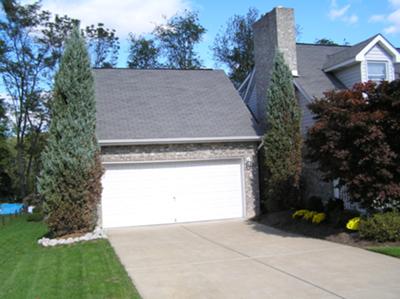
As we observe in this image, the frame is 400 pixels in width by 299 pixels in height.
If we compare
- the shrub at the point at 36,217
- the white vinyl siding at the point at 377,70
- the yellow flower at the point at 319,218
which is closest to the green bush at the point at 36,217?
the shrub at the point at 36,217

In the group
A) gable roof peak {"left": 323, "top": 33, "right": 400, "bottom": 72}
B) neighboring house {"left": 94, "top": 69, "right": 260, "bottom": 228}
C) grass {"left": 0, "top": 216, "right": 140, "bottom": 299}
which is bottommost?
grass {"left": 0, "top": 216, "right": 140, "bottom": 299}

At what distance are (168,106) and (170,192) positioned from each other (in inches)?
138

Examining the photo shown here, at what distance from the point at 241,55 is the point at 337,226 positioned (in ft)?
98.8

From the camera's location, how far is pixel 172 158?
14.4 metres

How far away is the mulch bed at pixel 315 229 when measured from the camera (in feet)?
31.3

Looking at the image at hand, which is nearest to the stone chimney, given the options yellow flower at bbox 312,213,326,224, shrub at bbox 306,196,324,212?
shrub at bbox 306,196,324,212

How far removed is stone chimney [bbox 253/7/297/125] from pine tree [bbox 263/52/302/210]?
148 centimetres

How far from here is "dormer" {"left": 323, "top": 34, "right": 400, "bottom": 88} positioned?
593 inches

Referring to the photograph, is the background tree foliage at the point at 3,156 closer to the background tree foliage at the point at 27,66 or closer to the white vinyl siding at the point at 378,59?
the background tree foliage at the point at 27,66

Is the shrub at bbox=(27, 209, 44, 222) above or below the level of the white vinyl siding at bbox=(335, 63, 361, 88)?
below

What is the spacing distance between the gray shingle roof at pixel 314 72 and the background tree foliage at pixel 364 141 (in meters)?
4.38

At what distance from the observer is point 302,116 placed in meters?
15.1

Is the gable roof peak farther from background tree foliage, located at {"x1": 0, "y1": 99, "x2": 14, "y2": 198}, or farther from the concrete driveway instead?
background tree foliage, located at {"x1": 0, "y1": 99, "x2": 14, "y2": 198}

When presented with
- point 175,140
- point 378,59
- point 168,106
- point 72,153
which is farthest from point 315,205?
point 72,153
